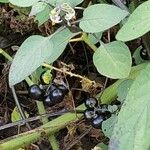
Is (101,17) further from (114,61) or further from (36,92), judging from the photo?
(36,92)

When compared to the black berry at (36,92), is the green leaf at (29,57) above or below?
above

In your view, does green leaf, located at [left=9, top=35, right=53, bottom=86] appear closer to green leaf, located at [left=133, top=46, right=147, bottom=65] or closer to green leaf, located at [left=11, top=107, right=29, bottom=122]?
green leaf, located at [left=133, top=46, right=147, bottom=65]

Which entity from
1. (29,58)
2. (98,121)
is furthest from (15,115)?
(29,58)

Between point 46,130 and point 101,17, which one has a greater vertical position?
point 101,17

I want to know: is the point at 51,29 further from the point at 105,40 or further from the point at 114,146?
the point at 114,146

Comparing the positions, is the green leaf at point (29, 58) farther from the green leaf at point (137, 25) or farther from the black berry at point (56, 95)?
the black berry at point (56, 95)

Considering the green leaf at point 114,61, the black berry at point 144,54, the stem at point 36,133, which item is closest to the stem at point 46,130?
the stem at point 36,133
